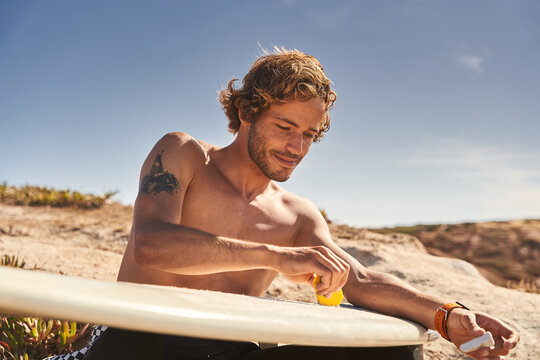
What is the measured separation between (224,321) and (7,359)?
2.77 metres

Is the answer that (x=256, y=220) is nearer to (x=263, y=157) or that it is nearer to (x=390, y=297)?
(x=263, y=157)

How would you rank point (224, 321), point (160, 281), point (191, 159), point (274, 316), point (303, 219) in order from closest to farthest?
1. point (224, 321)
2. point (274, 316)
3. point (160, 281)
4. point (191, 159)
5. point (303, 219)

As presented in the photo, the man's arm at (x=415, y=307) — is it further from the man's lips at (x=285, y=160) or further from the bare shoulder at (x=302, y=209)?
the man's lips at (x=285, y=160)

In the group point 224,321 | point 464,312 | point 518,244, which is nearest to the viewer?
point 224,321

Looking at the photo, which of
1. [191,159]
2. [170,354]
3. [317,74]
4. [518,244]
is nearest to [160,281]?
[170,354]

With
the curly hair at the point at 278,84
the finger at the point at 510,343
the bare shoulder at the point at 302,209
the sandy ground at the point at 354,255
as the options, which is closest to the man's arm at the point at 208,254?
the finger at the point at 510,343

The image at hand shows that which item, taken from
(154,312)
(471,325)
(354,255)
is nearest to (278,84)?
(471,325)

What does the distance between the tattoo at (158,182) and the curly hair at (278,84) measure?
70cm

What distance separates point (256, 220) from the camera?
7.63 ft

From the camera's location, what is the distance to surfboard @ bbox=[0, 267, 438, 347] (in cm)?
78

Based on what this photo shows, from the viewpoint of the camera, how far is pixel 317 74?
2559mm

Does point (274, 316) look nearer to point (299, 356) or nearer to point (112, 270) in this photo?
point (299, 356)

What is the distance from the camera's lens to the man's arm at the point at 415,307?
1.67 meters

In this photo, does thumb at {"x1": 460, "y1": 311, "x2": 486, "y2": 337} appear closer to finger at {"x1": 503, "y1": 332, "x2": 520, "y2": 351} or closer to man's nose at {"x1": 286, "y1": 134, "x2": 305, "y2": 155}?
finger at {"x1": 503, "y1": 332, "x2": 520, "y2": 351}
